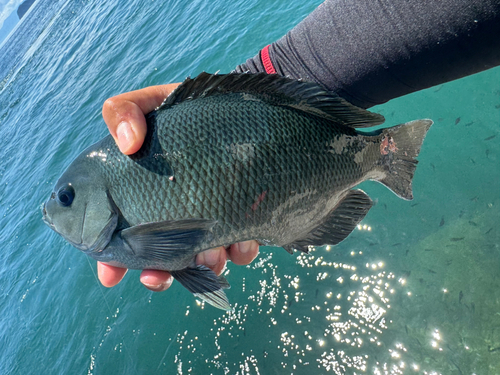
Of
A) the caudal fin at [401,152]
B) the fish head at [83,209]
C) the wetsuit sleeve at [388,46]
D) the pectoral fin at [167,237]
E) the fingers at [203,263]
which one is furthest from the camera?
the fingers at [203,263]

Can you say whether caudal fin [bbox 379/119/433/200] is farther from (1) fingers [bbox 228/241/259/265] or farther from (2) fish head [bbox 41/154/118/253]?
(2) fish head [bbox 41/154/118/253]

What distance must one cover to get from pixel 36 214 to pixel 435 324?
9137 millimetres

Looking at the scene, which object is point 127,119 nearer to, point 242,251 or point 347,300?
point 242,251

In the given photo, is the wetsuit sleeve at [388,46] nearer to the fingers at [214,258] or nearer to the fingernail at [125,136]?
the fingernail at [125,136]

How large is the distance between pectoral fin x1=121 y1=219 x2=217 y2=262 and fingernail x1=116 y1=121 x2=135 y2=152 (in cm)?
45

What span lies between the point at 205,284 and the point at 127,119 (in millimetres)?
1069

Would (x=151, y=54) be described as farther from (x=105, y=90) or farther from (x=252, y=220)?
(x=252, y=220)

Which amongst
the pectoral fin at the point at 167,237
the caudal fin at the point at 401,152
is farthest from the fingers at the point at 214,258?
the caudal fin at the point at 401,152

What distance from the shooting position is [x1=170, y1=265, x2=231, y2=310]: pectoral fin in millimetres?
1967

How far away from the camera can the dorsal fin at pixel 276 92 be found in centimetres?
196

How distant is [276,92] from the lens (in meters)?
2.01

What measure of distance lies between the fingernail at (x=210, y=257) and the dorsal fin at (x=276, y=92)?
1.03m

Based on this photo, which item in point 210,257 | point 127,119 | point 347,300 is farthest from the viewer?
point 347,300

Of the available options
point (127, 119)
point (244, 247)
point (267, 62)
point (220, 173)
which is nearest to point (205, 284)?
point (244, 247)
